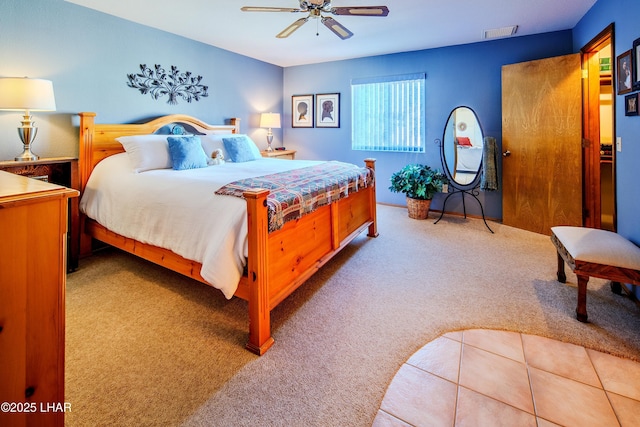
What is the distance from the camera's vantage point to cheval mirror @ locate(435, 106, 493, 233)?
14.8 feet

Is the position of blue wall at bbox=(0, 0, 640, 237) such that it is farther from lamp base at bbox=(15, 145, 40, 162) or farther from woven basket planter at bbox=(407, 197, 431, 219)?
woven basket planter at bbox=(407, 197, 431, 219)

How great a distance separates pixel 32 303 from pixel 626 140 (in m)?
3.62

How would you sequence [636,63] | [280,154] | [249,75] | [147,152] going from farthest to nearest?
[280,154]
[249,75]
[147,152]
[636,63]

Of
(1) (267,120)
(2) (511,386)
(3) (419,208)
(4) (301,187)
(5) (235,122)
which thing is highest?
(1) (267,120)

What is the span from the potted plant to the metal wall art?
3002 millimetres

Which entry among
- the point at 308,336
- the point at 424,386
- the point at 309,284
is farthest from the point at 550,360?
the point at 309,284

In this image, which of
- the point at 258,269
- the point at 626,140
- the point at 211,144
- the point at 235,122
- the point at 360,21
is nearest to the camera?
the point at 258,269

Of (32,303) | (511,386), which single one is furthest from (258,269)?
(511,386)

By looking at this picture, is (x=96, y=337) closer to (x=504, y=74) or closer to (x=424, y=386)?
(x=424, y=386)

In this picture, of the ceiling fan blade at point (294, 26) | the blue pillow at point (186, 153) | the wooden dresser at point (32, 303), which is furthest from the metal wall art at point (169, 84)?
the wooden dresser at point (32, 303)

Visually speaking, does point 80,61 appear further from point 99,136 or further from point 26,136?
point 26,136

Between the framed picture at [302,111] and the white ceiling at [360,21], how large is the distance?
1.14 meters

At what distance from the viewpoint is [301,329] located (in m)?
2.03

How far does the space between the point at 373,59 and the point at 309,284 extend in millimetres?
4074
